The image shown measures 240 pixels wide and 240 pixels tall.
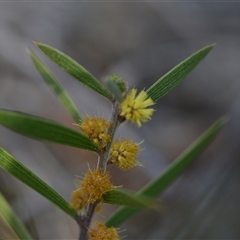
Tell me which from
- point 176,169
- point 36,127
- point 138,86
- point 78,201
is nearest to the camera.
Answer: point 36,127

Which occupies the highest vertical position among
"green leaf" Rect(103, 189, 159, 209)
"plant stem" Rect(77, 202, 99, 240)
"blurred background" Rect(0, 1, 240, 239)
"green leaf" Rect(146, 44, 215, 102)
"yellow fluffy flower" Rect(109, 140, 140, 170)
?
"blurred background" Rect(0, 1, 240, 239)

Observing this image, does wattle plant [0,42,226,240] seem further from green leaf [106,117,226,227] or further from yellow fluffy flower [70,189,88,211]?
green leaf [106,117,226,227]

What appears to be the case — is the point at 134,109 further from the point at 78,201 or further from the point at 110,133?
the point at 78,201

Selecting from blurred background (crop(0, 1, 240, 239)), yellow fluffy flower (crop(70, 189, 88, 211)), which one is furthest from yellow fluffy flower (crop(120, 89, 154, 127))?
blurred background (crop(0, 1, 240, 239))

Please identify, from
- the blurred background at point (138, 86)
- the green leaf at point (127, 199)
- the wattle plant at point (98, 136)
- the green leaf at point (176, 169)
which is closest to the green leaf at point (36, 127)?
the wattle plant at point (98, 136)

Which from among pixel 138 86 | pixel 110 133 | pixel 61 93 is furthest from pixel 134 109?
pixel 138 86

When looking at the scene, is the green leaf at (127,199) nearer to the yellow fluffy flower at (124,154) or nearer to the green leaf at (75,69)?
the yellow fluffy flower at (124,154)

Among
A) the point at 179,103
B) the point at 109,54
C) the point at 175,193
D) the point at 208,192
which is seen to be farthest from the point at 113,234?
the point at 109,54
